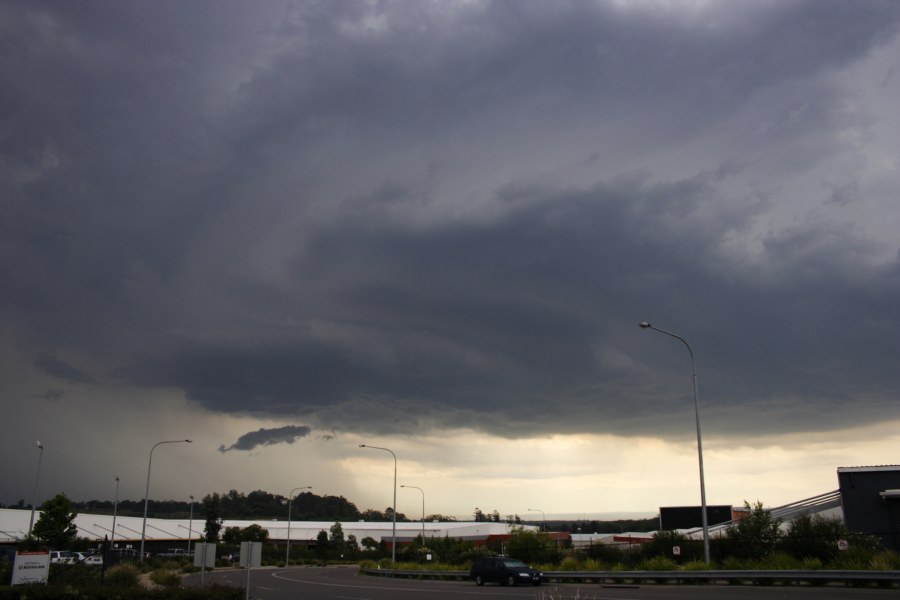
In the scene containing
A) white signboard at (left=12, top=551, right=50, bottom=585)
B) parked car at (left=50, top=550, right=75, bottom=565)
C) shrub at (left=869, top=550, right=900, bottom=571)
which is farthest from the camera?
parked car at (left=50, top=550, right=75, bottom=565)

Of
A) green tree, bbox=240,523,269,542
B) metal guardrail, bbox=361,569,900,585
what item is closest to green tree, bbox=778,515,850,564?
metal guardrail, bbox=361,569,900,585

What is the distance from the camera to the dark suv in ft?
123

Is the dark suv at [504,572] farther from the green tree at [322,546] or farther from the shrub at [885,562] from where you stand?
the green tree at [322,546]

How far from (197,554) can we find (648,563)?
2335 cm

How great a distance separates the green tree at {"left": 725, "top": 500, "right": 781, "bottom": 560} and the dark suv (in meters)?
10.4

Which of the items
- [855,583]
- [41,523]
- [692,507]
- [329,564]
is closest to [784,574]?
[855,583]

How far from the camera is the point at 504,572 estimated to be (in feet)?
126

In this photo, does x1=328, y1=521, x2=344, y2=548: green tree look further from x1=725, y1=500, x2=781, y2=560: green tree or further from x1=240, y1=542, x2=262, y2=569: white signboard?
x1=240, y1=542, x2=262, y2=569: white signboard

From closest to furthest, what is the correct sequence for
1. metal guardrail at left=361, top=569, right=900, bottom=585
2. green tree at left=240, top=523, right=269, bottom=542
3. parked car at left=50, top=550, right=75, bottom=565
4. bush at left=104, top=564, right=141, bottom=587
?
metal guardrail at left=361, top=569, right=900, bottom=585 < bush at left=104, top=564, right=141, bottom=587 < parked car at left=50, top=550, right=75, bottom=565 < green tree at left=240, top=523, right=269, bottom=542

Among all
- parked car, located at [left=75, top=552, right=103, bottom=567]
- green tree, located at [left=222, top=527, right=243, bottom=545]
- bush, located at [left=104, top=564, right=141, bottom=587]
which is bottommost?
green tree, located at [left=222, top=527, right=243, bottom=545]

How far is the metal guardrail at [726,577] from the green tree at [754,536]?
15.1 feet

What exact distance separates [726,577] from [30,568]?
94.5 ft

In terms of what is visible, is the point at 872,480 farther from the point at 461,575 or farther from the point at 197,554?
the point at 197,554

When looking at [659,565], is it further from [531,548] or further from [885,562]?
[531,548]
